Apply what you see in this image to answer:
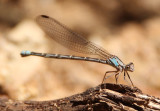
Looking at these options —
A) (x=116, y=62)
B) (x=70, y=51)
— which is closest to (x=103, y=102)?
(x=116, y=62)

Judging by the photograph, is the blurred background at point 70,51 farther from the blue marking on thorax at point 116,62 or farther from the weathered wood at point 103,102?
the weathered wood at point 103,102

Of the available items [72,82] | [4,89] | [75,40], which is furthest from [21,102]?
[72,82]

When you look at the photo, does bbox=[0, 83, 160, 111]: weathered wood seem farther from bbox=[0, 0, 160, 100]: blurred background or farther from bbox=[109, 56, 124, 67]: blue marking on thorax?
bbox=[0, 0, 160, 100]: blurred background

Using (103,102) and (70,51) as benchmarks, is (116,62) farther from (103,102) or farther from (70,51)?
(70,51)

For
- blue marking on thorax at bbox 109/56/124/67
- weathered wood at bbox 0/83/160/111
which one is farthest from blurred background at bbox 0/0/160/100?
weathered wood at bbox 0/83/160/111

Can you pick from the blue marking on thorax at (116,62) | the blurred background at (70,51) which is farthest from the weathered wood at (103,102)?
the blurred background at (70,51)
